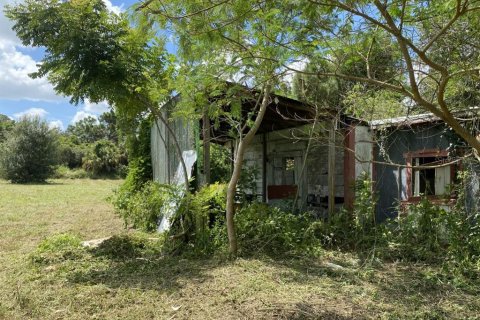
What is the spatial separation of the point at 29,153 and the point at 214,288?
91.6 ft

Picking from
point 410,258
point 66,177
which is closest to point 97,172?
point 66,177

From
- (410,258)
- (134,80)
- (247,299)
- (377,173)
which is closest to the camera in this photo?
(247,299)

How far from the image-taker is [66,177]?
1286 inches

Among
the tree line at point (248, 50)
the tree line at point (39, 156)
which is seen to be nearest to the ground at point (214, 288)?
the tree line at point (248, 50)

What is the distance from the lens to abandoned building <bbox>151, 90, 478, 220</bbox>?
679cm

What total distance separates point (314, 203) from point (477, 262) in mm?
4539

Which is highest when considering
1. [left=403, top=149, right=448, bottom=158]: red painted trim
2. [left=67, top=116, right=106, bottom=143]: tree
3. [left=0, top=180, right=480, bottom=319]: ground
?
[left=67, top=116, right=106, bottom=143]: tree

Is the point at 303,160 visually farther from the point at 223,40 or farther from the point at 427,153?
the point at 223,40

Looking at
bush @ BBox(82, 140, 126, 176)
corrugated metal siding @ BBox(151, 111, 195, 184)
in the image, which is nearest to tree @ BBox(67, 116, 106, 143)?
bush @ BBox(82, 140, 126, 176)

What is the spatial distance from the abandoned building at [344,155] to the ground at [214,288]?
1621mm

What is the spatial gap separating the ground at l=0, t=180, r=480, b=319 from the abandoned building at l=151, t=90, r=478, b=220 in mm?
1621

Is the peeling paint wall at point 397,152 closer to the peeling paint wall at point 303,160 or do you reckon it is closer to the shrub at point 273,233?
the peeling paint wall at point 303,160

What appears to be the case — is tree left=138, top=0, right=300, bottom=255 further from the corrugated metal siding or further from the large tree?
the corrugated metal siding

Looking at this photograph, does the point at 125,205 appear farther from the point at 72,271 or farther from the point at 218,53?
the point at 218,53
